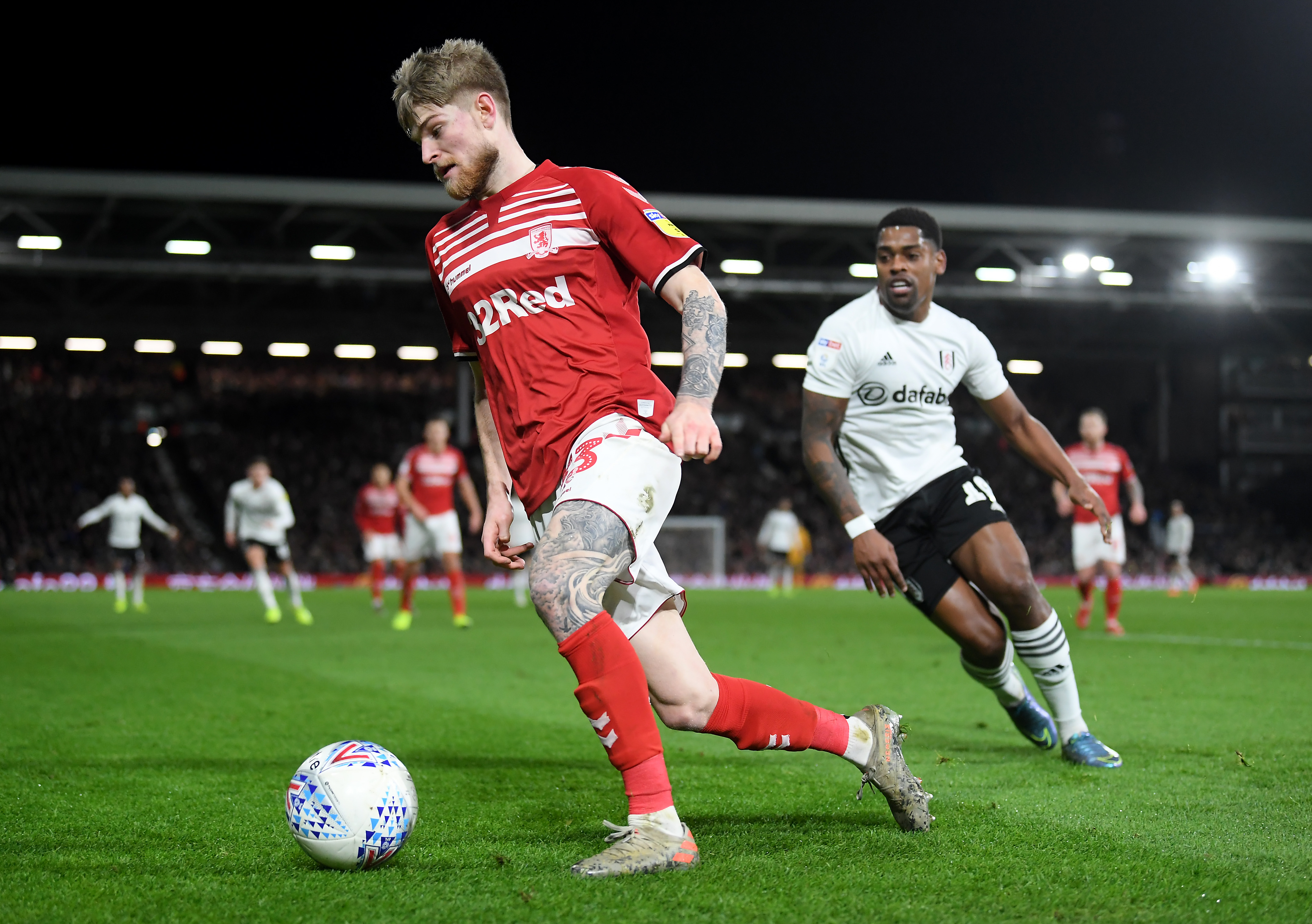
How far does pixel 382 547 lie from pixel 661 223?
15775mm

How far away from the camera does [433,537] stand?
14.1 metres

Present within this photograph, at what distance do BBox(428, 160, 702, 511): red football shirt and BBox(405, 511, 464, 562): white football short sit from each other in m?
10.6

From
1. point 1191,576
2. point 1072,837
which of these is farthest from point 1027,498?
point 1072,837

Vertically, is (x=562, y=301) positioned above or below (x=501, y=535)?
above

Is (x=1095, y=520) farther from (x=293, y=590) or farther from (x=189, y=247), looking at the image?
(x=189, y=247)

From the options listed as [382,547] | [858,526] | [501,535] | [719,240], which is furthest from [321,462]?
[501,535]

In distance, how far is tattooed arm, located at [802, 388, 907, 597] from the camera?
437cm

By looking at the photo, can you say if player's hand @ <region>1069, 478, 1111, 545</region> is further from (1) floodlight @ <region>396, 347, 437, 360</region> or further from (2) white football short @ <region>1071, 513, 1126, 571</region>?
(1) floodlight @ <region>396, 347, 437, 360</region>

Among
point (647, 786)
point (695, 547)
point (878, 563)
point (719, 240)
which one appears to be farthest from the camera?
point (695, 547)

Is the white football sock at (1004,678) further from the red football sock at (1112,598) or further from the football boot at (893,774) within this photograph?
the red football sock at (1112,598)

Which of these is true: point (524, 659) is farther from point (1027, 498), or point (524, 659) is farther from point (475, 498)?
point (1027, 498)

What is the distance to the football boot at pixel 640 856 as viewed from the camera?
9.46 feet

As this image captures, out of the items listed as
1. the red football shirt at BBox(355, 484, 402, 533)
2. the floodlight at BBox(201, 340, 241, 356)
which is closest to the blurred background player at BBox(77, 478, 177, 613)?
the red football shirt at BBox(355, 484, 402, 533)

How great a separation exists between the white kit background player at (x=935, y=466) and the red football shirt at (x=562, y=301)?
5.49ft
